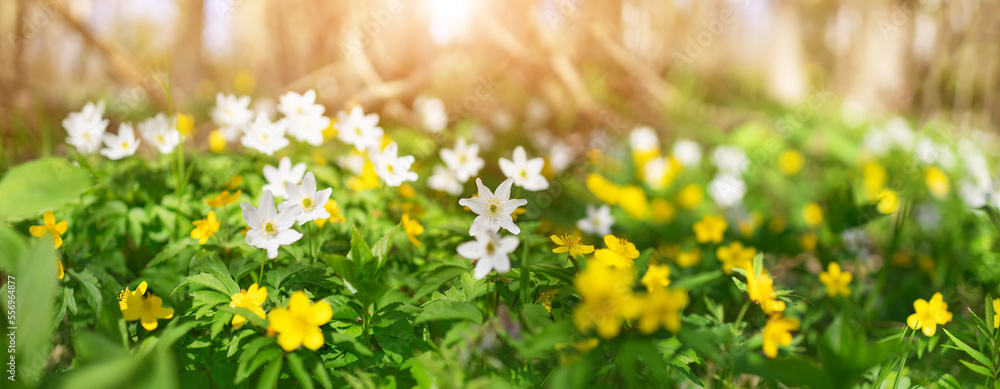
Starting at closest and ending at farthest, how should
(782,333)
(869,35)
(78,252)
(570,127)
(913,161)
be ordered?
1. (782,333)
2. (78,252)
3. (913,161)
4. (570,127)
5. (869,35)

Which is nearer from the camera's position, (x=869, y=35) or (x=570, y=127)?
(x=570, y=127)

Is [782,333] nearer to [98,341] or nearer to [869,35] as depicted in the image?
[98,341]

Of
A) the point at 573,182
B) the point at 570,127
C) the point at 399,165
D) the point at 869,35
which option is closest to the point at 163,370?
the point at 399,165

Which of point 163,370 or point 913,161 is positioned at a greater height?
point 163,370

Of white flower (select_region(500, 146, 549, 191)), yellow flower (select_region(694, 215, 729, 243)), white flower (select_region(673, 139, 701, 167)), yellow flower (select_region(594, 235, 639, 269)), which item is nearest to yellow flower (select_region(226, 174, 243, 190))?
white flower (select_region(500, 146, 549, 191))

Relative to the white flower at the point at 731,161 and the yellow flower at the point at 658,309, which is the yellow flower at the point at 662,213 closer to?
the white flower at the point at 731,161

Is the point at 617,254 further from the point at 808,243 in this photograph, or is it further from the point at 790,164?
the point at 790,164

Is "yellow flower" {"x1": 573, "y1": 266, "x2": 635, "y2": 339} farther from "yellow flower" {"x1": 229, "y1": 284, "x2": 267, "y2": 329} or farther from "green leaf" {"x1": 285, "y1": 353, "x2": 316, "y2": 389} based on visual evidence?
"yellow flower" {"x1": 229, "y1": 284, "x2": 267, "y2": 329}
